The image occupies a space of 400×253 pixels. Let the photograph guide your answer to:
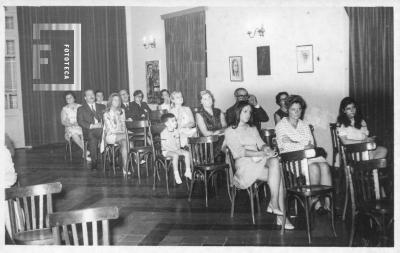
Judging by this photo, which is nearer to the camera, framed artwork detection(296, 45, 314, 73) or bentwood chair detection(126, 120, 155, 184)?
bentwood chair detection(126, 120, 155, 184)

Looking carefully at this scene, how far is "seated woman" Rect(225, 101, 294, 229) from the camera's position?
411 cm

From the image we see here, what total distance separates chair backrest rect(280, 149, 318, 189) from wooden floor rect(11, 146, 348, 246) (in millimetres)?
450

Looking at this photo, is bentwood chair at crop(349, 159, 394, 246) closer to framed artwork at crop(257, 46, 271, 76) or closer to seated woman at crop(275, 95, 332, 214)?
seated woman at crop(275, 95, 332, 214)

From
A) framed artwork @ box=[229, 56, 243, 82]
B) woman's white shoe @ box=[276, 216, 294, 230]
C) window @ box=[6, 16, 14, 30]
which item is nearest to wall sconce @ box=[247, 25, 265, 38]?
framed artwork @ box=[229, 56, 243, 82]

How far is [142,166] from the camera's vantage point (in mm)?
7648

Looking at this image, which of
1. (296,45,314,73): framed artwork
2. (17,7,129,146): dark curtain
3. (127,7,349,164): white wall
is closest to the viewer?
(127,7,349,164): white wall

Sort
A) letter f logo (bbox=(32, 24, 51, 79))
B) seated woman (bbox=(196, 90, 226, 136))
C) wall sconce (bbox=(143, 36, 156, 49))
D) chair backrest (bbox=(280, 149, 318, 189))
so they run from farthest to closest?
letter f logo (bbox=(32, 24, 51, 79)) < wall sconce (bbox=(143, 36, 156, 49)) < seated woman (bbox=(196, 90, 226, 136)) < chair backrest (bbox=(280, 149, 318, 189))

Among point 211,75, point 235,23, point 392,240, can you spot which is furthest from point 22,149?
point 392,240

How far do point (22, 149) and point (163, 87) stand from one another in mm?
3752

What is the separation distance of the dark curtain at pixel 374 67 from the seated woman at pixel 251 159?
2276 mm

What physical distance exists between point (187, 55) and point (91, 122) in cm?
257

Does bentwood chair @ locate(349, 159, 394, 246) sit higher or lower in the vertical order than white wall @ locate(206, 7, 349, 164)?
lower

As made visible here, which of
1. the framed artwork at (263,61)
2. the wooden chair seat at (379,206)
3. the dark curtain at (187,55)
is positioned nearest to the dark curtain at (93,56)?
the dark curtain at (187,55)

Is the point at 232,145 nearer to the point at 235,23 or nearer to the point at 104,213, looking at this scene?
the point at 104,213
